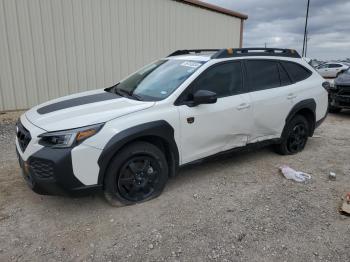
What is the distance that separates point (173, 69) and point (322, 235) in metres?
2.55

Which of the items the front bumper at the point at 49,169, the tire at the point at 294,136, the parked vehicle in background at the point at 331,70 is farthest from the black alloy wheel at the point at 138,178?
the parked vehicle in background at the point at 331,70

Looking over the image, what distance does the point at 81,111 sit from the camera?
3254 millimetres

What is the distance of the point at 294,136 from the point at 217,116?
195 centimetres

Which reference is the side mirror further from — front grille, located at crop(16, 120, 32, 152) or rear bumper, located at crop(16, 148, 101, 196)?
front grille, located at crop(16, 120, 32, 152)

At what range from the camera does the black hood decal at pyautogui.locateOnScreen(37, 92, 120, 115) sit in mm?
3500

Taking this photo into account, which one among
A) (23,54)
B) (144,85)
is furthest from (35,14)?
(144,85)

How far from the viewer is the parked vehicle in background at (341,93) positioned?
8.30m

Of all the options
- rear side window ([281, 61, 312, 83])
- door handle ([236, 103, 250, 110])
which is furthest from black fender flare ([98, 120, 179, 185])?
rear side window ([281, 61, 312, 83])

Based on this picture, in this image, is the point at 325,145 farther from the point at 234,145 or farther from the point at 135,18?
the point at 135,18

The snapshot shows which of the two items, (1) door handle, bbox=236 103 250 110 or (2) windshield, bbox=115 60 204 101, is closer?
(2) windshield, bbox=115 60 204 101

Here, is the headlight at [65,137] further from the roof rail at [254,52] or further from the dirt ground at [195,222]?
the roof rail at [254,52]

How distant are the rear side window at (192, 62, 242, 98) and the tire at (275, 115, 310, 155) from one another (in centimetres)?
126

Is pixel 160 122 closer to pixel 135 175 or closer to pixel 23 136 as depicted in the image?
pixel 135 175

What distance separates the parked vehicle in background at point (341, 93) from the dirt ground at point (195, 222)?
15.7ft
